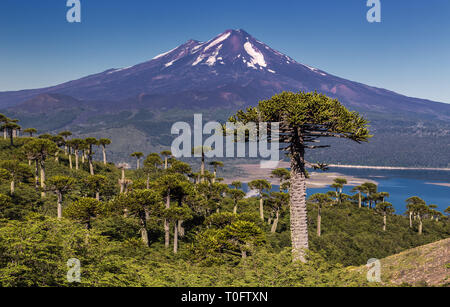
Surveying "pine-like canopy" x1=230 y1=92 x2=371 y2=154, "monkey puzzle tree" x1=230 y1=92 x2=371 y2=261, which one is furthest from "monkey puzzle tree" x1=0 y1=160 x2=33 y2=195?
"monkey puzzle tree" x1=230 y1=92 x2=371 y2=261

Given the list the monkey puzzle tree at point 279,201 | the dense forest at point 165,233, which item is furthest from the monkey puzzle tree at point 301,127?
the monkey puzzle tree at point 279,201

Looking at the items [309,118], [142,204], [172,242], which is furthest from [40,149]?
[309,118]

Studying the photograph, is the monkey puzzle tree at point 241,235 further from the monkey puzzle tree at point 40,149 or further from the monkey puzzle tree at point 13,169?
the monkey puzzle tree at point 13,169

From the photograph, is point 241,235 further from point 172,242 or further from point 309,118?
point 172,242

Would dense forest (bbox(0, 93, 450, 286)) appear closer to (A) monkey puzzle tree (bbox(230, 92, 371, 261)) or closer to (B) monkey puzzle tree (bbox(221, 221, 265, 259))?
(B) monkey puzzle tree (bbox(221, 221, 265, 259))

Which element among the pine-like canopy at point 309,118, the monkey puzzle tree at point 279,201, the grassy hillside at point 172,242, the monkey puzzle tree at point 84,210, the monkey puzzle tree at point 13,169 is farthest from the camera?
the monkey puzzle tree at point 279,201
